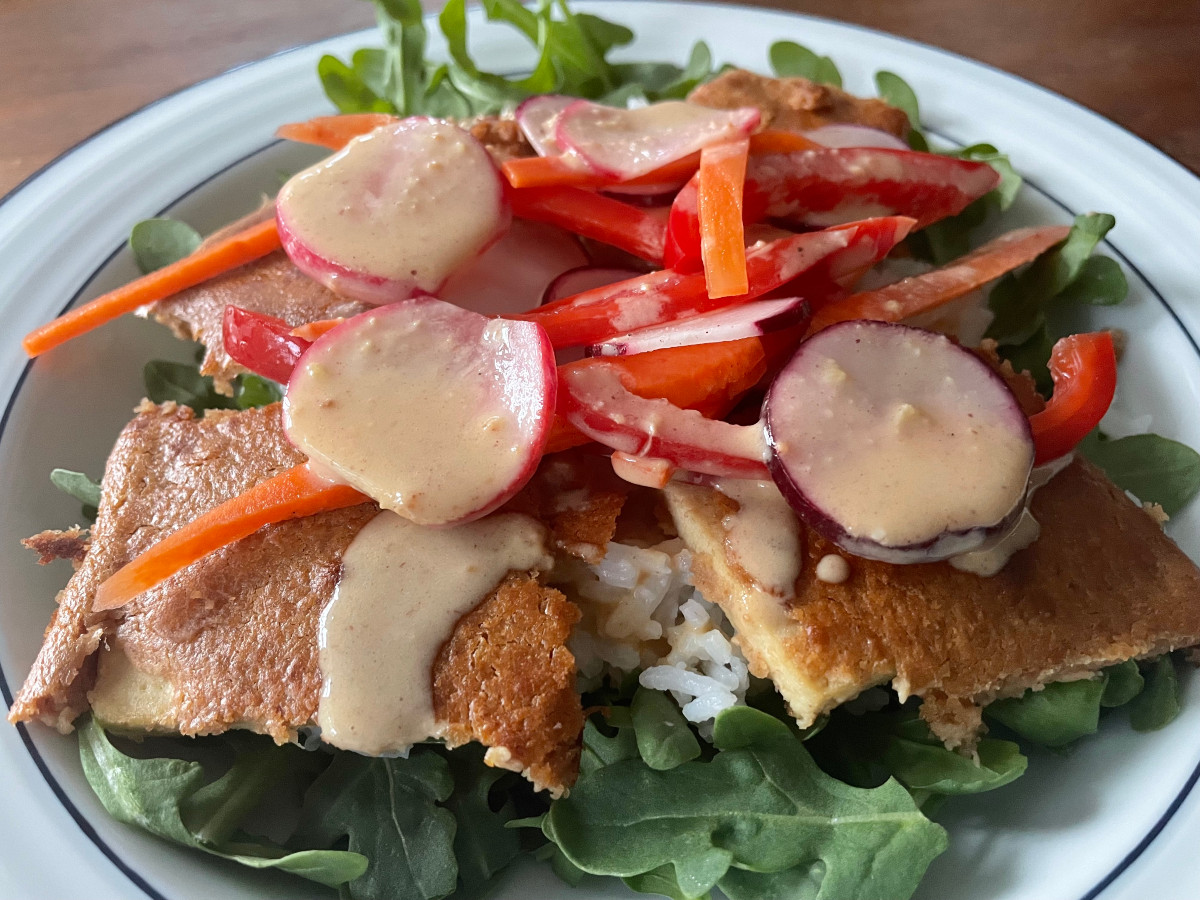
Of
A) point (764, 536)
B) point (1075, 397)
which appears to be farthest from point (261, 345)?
point (1075, 397)

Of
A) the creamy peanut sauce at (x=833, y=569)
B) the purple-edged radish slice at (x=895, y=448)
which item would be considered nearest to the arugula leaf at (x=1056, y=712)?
the purple-edged radish slice at (x=895, y=448)

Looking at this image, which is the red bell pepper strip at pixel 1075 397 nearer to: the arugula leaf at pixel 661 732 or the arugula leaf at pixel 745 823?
the arugula leaf at pixel 745 823

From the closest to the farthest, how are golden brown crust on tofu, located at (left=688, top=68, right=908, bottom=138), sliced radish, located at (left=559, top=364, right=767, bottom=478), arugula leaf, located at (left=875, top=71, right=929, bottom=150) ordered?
1. sliced radish, located at (left=559, top=364, right=767, bottom=478)
2. golden brown crust on tofu, located at (left=688, top=68, right=908, bottom=138)
3. arugula leaf, located at (left=875, top=71, right=929, bottom=150)

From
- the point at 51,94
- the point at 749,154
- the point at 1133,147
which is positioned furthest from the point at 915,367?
the point at 51,94

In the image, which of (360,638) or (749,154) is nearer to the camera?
(360,638)

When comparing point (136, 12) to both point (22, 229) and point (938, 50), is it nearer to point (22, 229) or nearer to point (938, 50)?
point (22, 229)

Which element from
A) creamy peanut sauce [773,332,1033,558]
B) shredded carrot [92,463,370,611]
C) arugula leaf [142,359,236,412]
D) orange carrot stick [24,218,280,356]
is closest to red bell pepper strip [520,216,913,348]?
creamy peanut sauce [773,332,1033,558]

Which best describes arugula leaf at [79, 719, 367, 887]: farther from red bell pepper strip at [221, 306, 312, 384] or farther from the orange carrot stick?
the orange carrot stick
